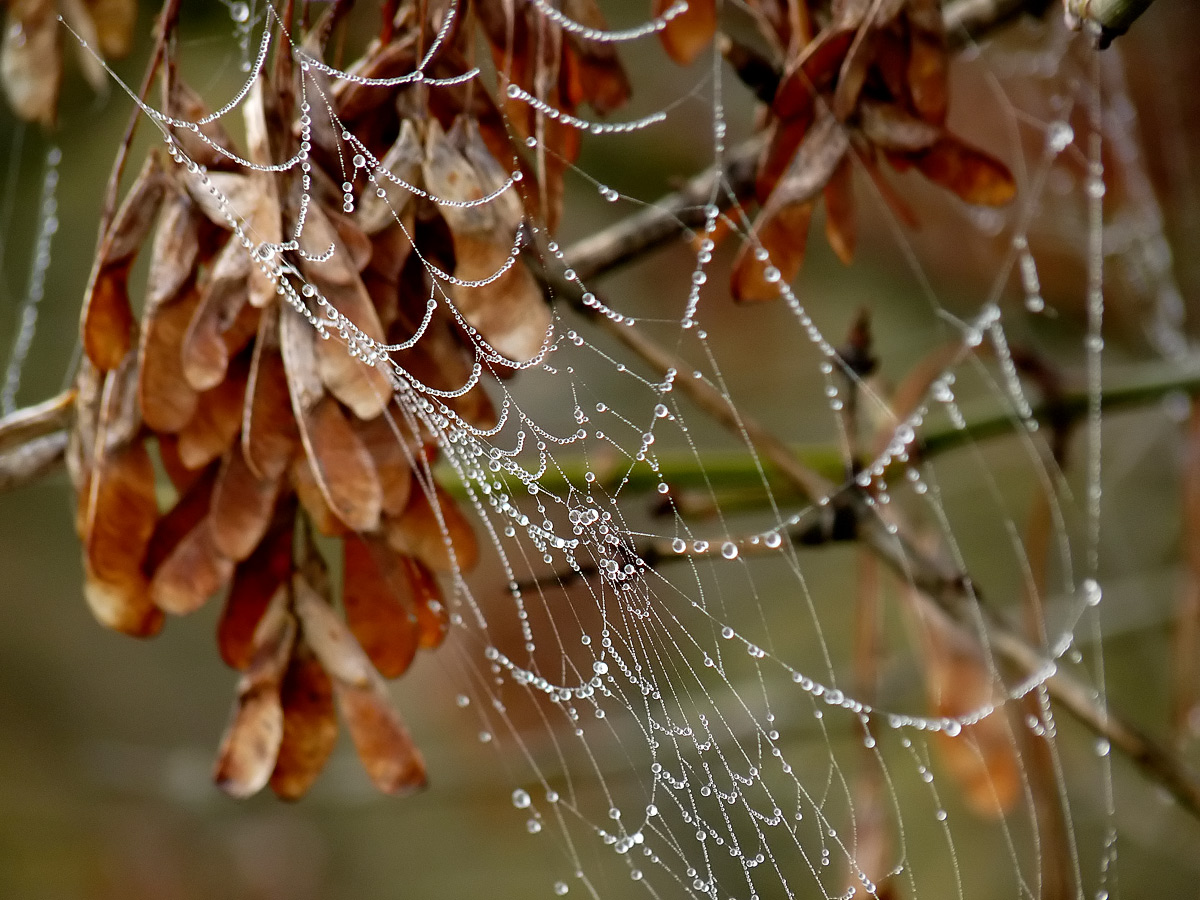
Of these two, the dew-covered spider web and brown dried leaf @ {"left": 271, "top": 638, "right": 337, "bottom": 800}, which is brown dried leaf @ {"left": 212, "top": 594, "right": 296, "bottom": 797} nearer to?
brown dried leaf @ {"left": 271, "top": 638, "right": 337, "bottom": 800}

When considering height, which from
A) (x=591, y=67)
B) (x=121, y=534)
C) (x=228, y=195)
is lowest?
(x=121, y=534)

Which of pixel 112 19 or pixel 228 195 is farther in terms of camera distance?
pixel 112 19

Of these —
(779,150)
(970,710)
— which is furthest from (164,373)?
(970,710)

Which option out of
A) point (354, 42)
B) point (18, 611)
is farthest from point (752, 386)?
point (18, 611)

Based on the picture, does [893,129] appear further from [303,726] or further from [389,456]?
[303,726]

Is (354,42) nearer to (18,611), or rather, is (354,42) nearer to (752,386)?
(752,386)

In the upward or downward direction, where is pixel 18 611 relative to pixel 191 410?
downward

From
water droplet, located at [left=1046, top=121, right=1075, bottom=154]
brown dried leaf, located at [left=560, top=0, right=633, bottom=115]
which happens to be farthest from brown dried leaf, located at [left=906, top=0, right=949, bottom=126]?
water droplet, located at [left=1046, top=121, right=1075, bottom=154]
